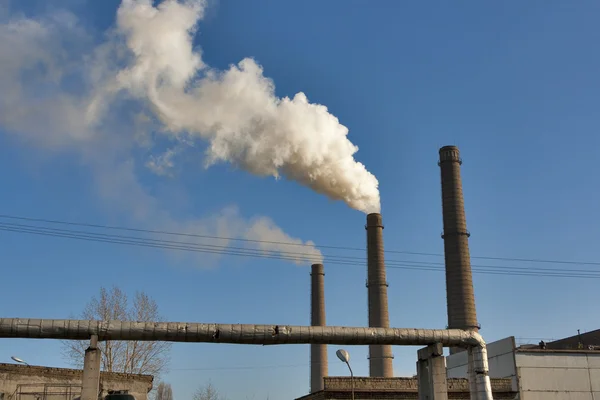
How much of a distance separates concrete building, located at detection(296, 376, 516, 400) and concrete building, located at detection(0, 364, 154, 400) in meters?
8.79

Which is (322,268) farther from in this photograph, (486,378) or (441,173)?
(486,378)

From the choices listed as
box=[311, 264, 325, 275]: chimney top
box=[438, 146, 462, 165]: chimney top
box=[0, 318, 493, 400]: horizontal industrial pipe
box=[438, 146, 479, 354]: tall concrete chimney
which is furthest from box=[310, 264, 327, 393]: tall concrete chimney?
box=[0, 318, 493, 400]: horizontal industrial pipe

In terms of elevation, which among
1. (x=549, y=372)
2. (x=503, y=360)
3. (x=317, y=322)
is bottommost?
(x=549, y=372)

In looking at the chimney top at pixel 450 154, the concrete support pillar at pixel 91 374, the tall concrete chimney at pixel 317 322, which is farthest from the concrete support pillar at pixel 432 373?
the tall concrete chimney at pixel 317 322

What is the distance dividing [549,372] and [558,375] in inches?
21.8

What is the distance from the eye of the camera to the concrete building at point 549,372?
30766mm

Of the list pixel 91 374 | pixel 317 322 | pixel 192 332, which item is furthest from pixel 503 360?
pixel 317 322

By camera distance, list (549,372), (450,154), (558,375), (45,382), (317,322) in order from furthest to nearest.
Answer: (317,322)
(450,154)
(558,375)
(549,372)
(45,382)

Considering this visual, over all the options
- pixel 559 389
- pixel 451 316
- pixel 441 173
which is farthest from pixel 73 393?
pixel 441 173

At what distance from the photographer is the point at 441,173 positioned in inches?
2090

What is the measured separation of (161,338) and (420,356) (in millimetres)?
9359

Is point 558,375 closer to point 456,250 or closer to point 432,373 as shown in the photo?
point 432,373

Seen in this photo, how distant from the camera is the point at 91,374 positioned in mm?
18547

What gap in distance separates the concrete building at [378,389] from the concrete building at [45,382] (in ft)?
28.8
